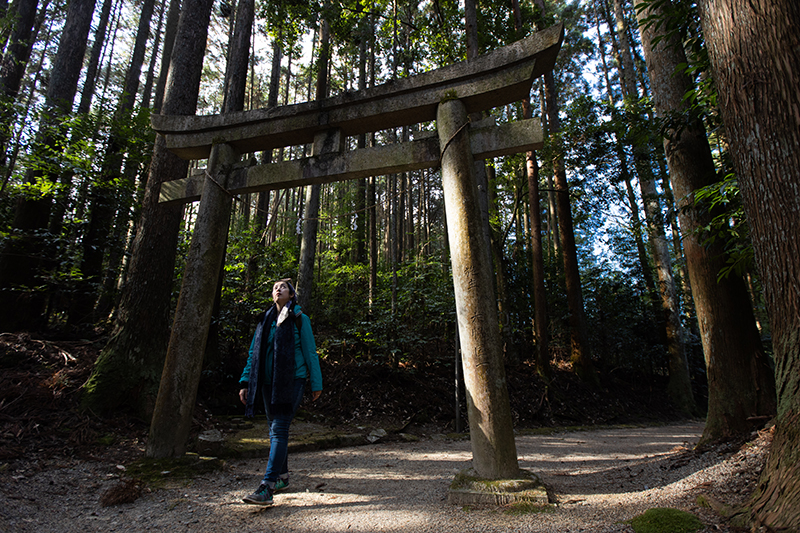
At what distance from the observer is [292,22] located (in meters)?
8.82

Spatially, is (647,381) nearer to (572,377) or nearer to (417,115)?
(572,377)

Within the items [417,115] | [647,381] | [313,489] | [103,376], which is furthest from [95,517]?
[647,381]

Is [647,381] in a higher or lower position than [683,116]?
lower

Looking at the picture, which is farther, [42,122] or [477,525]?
[42,122]

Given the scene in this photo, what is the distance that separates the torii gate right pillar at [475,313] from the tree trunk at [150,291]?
405 cm

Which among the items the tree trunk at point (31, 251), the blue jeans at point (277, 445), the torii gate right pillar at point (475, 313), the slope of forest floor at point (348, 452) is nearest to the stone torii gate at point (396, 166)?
the torii gate right pillar at point (475, 313)

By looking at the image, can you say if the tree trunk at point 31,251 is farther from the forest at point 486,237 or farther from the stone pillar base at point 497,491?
the stone pillar base at point 497,491

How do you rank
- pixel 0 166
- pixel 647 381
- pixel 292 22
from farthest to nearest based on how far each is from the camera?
pixel 647 381 < pixel 292 22 < pixel 0 166

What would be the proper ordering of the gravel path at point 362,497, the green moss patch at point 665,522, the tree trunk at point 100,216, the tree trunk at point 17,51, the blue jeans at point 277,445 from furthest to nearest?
the tree trunk at point 17,51 < the tree trunk at point 100,216 < the blue jeans at point 277,445 < the gravel path at point 362,497 < the green moss patch at point 665,522

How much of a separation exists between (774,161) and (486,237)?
271 centimetres

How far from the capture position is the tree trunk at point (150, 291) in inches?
185

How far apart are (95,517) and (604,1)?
20931mm

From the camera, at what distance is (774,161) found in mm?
2246

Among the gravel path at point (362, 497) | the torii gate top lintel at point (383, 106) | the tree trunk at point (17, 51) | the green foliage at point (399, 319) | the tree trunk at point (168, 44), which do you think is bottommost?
the gravel path at point (362, 497)
